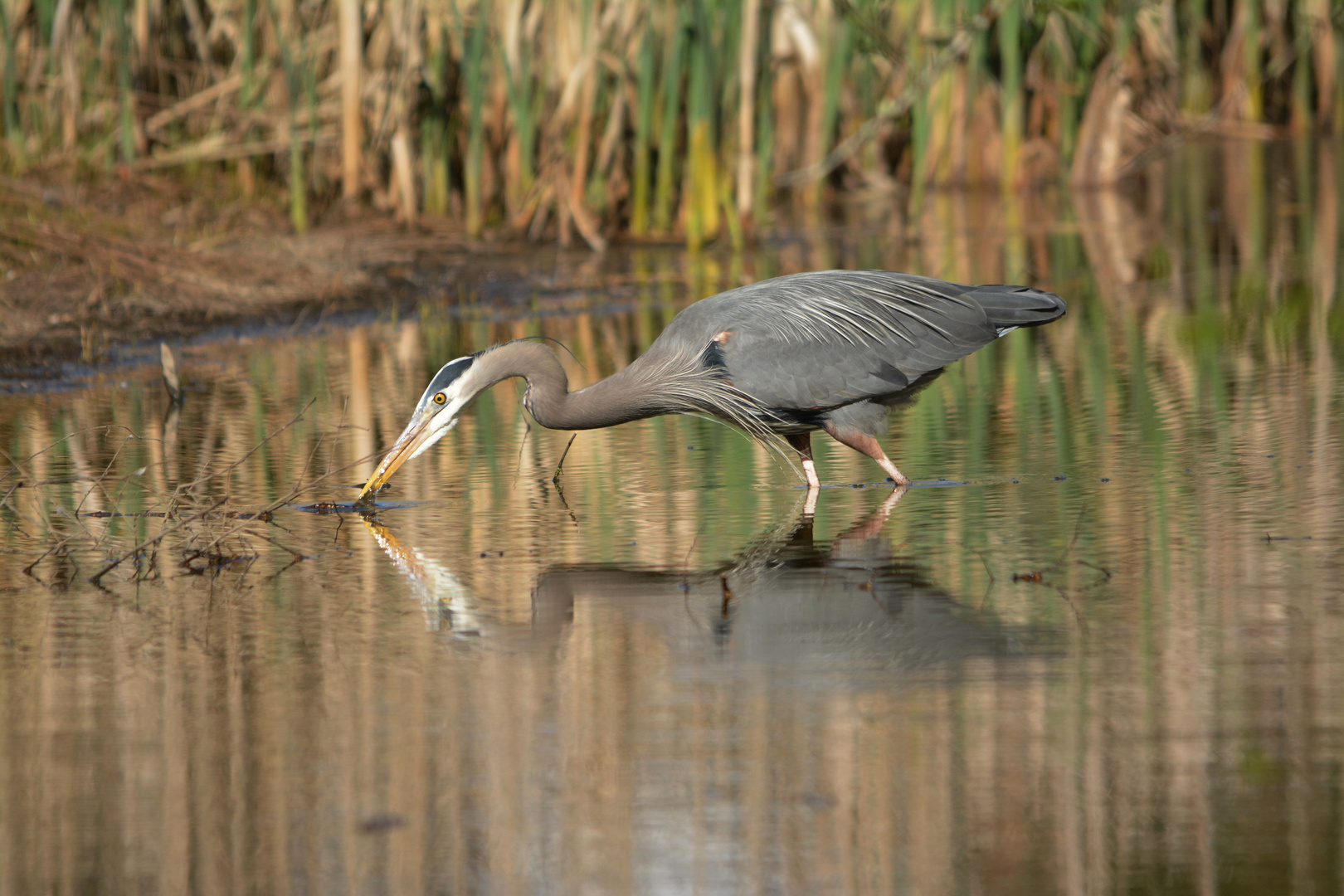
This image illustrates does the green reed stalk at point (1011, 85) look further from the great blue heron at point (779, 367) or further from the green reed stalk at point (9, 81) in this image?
the great blue heron at point (779, 367)

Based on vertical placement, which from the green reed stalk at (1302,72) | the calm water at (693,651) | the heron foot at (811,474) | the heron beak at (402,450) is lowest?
the calm water at (693,651)

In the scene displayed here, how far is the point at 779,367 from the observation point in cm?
641

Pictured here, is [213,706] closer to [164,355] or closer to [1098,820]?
[1098,820]

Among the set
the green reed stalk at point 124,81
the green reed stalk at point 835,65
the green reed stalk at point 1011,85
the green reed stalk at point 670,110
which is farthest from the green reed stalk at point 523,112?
the green reed stalk at point 1011,85

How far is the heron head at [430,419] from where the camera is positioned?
6344 mm

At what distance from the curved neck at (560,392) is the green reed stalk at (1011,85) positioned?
875 cm

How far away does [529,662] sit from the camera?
171 inches

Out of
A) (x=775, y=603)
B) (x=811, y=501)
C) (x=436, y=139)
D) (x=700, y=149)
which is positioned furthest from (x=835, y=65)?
(x=775, y=603)

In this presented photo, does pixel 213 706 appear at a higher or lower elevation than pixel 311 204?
lower

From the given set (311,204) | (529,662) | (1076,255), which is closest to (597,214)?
(311,204)

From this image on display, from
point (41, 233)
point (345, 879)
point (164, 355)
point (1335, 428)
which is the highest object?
point (41, 233)

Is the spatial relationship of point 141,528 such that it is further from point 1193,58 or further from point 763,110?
point 1193,58

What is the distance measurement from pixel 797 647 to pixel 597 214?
901 centimetres

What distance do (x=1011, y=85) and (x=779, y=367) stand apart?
9324mm
